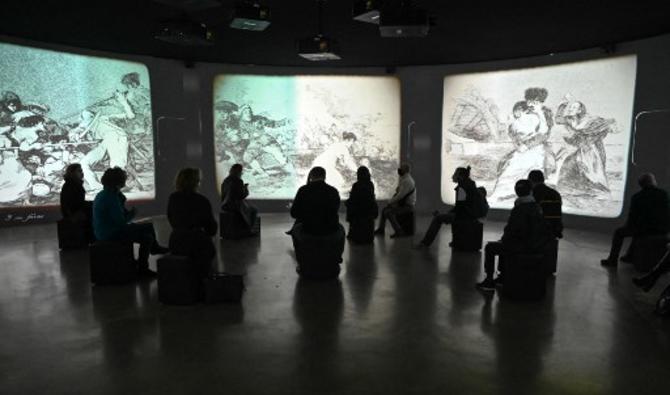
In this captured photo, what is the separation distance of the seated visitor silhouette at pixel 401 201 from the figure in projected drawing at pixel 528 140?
9.98ft

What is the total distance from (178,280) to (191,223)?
56 cm

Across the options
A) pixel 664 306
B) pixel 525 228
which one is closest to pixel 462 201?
pixel 525 228

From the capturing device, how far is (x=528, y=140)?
9.67 metres

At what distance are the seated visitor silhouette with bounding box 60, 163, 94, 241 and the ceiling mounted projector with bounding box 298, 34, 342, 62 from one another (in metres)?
3.91

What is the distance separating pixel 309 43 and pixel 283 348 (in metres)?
5.38

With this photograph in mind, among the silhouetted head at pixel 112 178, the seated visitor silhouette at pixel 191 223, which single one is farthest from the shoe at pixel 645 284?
the silhouetted head at pixel 112 178

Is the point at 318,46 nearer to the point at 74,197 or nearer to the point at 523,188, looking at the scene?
the point at 523,188

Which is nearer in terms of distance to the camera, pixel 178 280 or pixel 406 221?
pixel 178 280

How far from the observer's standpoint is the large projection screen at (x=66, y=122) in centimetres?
871

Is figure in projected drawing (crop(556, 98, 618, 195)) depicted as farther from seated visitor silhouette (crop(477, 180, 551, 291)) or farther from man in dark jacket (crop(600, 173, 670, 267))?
seated visitor silhouette (crop(477, 180, 551, 291))

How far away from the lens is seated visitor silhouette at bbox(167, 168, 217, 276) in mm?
4410

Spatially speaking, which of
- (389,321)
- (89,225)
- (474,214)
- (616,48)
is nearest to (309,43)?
(474,214)

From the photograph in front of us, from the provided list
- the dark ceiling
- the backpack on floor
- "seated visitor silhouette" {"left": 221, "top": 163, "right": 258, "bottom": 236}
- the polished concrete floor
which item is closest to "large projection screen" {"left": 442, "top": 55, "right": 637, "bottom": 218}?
the dark ceiling

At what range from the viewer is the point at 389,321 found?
4.09m
